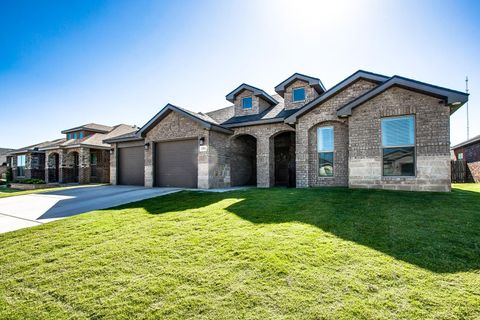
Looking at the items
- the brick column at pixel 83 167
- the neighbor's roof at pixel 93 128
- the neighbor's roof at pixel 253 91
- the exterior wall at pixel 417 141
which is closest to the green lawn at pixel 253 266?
the exterior wall at pixel 417 141

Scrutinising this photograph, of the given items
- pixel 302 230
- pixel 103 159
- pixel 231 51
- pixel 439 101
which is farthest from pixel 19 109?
pixel 439 101

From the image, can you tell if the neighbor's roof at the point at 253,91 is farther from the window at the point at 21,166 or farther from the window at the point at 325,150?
the window at the point at 21,166

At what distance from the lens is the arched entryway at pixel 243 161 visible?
582 inches

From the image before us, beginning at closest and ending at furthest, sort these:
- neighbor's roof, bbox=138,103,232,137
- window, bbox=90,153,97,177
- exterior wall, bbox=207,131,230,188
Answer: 1. neighbor's roof, bbox=138,103,232,137
2. exterior wall, bbox=207,131,230,188
3. window, bbox=90,153,97,177

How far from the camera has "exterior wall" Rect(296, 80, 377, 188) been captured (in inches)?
420

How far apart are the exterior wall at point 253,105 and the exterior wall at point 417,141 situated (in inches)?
267

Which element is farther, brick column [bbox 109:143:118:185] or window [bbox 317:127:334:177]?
brick column [bbox 109:143:118:185]

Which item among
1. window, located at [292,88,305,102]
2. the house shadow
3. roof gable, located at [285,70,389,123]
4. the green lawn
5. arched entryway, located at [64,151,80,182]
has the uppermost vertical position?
window, located at [292,88,305,102]

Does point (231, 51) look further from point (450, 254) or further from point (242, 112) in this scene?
point (450, 254)

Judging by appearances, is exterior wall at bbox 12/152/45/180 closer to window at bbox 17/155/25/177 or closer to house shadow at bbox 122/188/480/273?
window at bbox 17/155/25/177

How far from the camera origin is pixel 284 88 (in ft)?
47.5

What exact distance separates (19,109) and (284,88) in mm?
21437

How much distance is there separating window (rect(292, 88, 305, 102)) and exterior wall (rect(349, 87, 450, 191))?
4.87m

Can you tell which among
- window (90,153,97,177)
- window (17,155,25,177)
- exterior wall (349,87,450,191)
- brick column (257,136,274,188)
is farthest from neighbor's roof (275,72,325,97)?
window (17,155,25,177)
